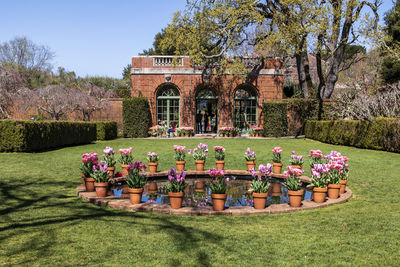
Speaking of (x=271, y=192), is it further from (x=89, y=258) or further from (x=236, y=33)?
(x=236, y=33)

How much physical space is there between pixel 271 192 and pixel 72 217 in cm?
412

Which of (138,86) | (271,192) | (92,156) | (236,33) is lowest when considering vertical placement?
(271,192)

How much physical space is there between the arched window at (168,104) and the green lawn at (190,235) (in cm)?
1847

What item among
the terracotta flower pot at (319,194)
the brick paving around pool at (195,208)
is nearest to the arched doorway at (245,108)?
the brick paving around pool at (195,208)

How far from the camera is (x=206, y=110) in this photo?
26719 millimetres

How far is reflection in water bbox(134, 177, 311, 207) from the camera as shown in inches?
255

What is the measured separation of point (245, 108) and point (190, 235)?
2144 centimetres

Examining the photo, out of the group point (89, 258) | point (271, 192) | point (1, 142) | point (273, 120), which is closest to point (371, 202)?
point (271, 192)

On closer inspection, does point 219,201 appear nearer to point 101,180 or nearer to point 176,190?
point 176,190

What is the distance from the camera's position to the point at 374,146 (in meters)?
15.1

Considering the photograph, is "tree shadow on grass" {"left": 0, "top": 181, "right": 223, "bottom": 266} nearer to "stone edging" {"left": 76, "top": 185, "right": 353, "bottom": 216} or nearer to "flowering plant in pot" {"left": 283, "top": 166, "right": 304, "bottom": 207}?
"stone edging" {"left": 76, "top": 185, "right": 353, "bottom": 216}

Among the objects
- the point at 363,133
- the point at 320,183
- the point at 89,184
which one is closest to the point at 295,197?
the point at 320,183

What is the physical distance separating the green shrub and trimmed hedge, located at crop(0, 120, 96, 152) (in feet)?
39.0

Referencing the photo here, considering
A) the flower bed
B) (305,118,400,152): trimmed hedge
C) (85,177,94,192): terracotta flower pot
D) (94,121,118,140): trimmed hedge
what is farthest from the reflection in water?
(94,121,118,140): trimmed hedge
